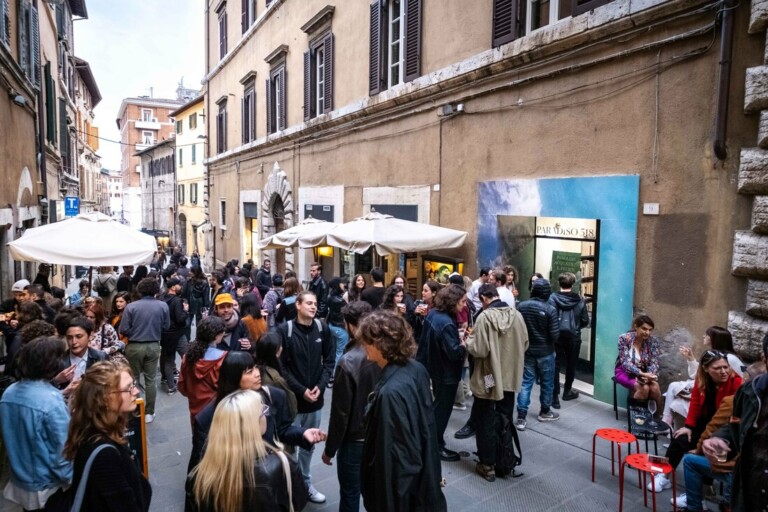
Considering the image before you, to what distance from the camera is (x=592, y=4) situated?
6980 millimetres

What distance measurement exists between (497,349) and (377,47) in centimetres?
880

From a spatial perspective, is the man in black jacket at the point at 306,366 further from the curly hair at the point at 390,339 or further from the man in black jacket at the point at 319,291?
the man in black jacket at the point at 319,291

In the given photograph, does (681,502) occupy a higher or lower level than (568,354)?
lower

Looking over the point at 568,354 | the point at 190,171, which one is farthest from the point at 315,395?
the point at 190,171

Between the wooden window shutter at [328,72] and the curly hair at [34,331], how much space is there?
36.6 ft

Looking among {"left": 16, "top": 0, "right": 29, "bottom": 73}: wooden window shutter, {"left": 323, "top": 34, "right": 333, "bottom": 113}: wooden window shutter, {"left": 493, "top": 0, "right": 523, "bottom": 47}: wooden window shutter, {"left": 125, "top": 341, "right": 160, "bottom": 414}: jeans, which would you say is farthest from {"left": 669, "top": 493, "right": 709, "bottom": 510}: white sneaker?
{"left": 16, "top": 0, "right": 29, "bottom": 73}: wooden window shutter

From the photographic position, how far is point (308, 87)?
1572 cm

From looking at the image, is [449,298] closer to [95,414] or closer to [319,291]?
[95,414]

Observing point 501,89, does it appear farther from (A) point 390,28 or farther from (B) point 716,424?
(B) point 716,424

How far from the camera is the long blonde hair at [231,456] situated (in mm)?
2314

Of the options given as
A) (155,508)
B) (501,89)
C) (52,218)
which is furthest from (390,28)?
(52,218)

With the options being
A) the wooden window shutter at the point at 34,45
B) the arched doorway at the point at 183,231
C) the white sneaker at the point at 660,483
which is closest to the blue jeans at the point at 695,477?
the white sneaker at the point at 660,483

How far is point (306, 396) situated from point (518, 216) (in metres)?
5.56

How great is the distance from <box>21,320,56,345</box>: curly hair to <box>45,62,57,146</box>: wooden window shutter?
14.1 metres
